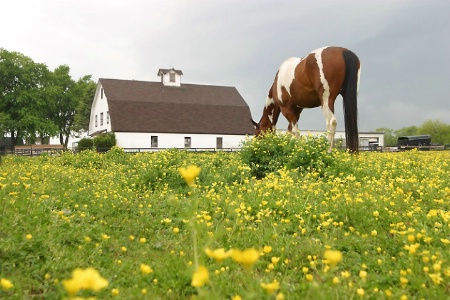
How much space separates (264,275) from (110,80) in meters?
47.2

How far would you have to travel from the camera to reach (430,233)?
361 centimetres

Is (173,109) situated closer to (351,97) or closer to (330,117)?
(330,117)

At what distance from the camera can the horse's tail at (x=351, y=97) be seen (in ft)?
33.2

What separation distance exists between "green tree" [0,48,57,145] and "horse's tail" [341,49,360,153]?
5391 cm

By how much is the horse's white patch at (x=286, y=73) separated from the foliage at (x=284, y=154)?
309cm

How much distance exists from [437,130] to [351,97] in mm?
79675

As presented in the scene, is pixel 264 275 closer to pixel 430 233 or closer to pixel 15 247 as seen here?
pixel 430 233

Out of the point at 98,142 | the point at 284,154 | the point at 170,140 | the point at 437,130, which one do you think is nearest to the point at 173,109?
the point at 170,140

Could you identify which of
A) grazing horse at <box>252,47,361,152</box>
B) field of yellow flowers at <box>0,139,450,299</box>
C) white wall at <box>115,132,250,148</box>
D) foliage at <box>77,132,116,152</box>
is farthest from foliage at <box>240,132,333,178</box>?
white wall at <box>115,132,250,148</box>

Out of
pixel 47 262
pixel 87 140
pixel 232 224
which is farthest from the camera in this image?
pixel 87 140

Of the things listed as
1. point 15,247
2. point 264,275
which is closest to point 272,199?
point 264,275

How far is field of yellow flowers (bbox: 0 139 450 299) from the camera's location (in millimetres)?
2650

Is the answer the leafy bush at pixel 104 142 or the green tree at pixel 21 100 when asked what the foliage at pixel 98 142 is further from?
the green tree at pixel 21 100

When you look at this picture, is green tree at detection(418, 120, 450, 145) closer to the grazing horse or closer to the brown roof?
the brown roof
